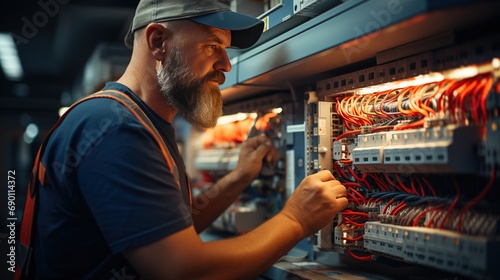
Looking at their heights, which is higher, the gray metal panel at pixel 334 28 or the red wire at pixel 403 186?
the gray metal panel at pixel 334 28

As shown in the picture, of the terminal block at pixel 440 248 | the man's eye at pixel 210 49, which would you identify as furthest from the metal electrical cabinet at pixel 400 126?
the man's eye at pixel 210 49

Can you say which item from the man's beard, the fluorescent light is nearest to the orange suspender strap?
the man's beard

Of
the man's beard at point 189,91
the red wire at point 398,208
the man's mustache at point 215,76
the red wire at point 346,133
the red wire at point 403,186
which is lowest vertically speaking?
the red wire at point 398,208

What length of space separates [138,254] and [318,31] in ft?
2.41

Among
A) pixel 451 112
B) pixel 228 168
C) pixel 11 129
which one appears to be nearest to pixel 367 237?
pixel 451 112

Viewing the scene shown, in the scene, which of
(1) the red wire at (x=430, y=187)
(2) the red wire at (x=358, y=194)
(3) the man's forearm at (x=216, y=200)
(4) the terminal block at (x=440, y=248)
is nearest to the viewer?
(4) the terminal block at (x=440, y=248)

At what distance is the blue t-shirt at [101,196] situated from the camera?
1.00 metres

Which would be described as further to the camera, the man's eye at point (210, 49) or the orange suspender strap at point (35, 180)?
the man's eye at point (210, 49)

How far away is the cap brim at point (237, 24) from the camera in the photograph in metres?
1.25

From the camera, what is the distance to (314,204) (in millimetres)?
1251

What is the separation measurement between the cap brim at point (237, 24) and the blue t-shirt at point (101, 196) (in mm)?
362

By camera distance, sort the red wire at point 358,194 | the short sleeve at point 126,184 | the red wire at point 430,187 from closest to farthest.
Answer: the short sleeve at point 126,184 < the red wire at point 430,187 < the red wire at point 358,194

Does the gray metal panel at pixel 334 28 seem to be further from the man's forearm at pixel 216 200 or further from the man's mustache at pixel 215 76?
the man's forearm at pixel 216 200

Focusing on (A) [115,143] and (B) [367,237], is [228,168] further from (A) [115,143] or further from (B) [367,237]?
(A) [115,143]
